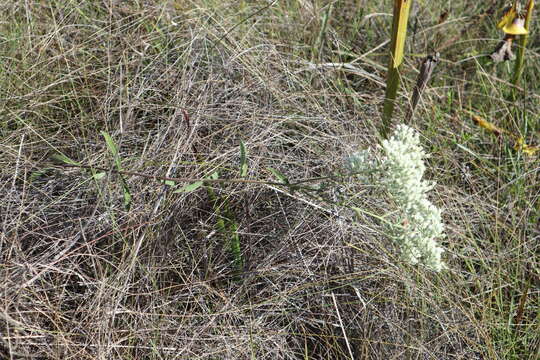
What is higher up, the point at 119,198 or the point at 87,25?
the point at 87,25

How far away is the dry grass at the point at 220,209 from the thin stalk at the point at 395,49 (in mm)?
124

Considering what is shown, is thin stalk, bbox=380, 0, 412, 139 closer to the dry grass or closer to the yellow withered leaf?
the dry grass

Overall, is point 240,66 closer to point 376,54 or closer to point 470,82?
point 376,54

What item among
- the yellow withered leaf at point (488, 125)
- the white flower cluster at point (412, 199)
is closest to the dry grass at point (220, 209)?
the yellow withered leaf at point (488, 125)

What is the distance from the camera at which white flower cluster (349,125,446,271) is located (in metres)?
1.32

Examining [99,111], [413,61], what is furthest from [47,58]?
[413,61]

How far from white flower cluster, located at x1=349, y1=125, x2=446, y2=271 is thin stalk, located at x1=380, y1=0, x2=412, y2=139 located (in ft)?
1.65

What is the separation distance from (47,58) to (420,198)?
135 centimetres

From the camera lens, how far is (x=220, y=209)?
1.75 m

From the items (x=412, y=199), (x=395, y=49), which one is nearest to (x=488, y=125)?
(x=395, y=49)

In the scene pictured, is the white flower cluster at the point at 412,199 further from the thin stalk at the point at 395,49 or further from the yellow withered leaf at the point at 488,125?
the yellow withered leaf at the point at 488,125

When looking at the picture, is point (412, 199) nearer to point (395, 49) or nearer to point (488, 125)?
point (395, 49)

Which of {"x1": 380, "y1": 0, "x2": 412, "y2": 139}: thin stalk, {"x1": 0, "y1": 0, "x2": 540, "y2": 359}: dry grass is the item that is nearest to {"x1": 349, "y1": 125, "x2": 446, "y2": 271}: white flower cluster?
{"x1": 0, "y1": 0, "x2": 540, "y2": 359}: dry grass

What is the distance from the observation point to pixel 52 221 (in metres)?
1.71
